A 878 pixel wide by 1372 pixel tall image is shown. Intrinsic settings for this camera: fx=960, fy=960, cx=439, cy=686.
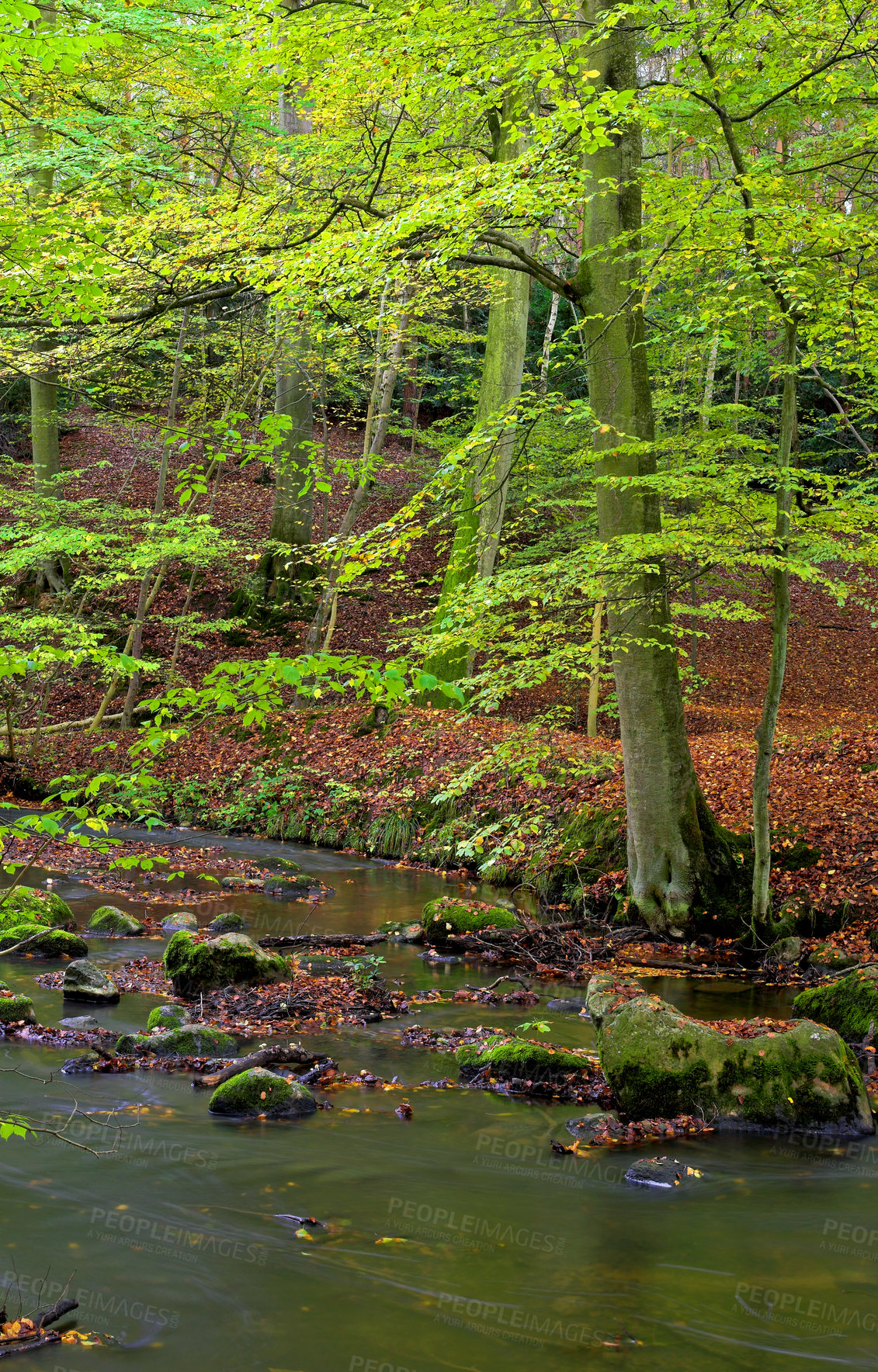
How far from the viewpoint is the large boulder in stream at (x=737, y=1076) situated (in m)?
5.25

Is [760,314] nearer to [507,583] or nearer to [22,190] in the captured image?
[507,583]

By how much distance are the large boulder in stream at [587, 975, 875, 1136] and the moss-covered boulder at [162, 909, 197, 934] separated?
16.7 ft

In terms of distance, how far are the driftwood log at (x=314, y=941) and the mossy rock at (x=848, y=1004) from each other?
3890 mm

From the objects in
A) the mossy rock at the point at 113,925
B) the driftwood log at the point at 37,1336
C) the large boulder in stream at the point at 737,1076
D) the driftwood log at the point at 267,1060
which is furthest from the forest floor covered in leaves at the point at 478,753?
the driftwood log at the point at 37,1336

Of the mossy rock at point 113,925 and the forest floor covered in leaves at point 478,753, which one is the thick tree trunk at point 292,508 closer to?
the forest floor covered in leaves at point 478,753

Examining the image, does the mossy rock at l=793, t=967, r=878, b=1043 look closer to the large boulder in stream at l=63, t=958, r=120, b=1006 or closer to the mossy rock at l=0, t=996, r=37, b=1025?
the large boulder in stream at l=63, t=958, r=120, b=1006

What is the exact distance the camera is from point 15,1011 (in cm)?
644

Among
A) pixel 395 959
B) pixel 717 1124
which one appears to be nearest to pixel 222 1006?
pixel 395 959

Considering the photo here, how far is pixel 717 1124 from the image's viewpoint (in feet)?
17.4

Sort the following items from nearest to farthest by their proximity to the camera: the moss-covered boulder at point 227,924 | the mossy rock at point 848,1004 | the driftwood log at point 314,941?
1. the mossy rock at point 848,1004
2. the driftwood log at point 314,941
3. the moss-covered boulder at point 227,924

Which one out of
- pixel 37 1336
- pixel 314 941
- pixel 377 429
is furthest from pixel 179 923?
pixel 377 429

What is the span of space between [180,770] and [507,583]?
32.8 feet

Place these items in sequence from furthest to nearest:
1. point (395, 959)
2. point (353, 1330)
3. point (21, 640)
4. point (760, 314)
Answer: point (21, 640) → point (760, 314) → point (395, 959) → point (353, 1330)

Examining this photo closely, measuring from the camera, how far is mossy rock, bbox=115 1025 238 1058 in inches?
239
